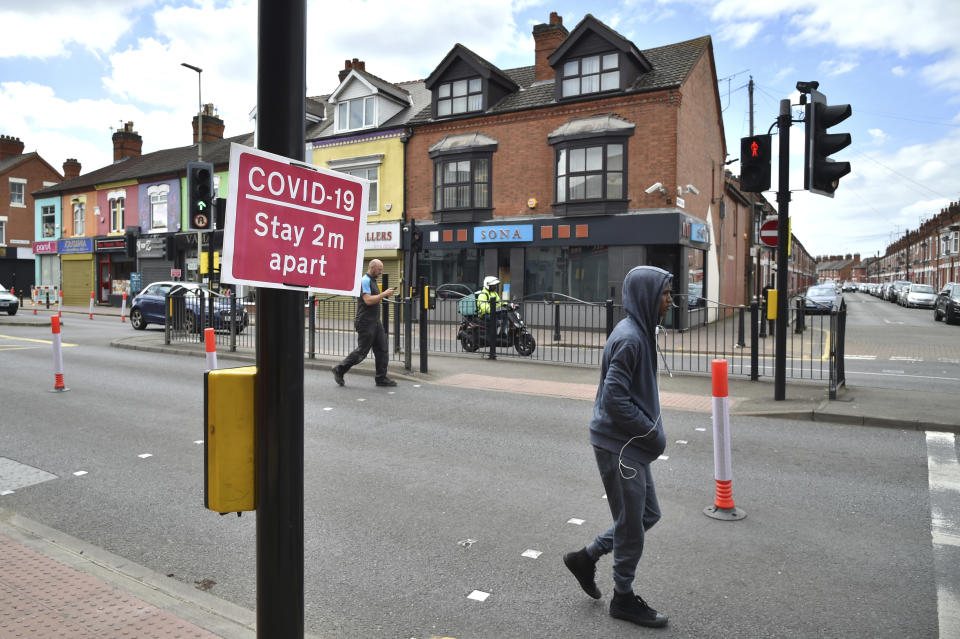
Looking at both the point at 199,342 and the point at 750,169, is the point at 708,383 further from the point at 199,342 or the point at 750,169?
the point at 199,342

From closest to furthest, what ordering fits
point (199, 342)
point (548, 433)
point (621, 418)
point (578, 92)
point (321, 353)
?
point (621, 418) < point (548, 433) < point (321, 353) < point (199, 342) < point (578, 92)

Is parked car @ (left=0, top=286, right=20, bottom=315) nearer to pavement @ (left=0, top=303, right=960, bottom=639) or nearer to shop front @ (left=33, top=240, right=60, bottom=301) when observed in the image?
shop front @ (left=33, top=240, right=60, bottom=301)

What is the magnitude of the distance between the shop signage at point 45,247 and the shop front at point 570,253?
29.4 metres

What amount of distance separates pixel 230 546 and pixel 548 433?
409 cm

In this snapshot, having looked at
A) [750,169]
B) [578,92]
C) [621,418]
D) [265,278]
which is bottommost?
[621,418]

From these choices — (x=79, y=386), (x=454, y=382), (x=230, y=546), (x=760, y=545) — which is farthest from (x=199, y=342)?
(x=760, y=545)

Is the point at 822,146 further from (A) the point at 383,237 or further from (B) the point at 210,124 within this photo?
(B) the point at 210,124

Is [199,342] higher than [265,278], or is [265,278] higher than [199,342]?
[265,278]

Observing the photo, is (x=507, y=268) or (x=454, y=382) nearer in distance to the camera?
(x=454, y=382)

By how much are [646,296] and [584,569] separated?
60.2 inches

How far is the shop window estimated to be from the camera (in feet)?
78.7

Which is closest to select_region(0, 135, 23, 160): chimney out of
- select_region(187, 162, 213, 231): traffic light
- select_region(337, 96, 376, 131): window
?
select_region(337, 96, 376, 131): window

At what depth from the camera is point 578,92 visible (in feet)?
78.9

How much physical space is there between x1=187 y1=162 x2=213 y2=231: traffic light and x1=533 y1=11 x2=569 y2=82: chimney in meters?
17.2
